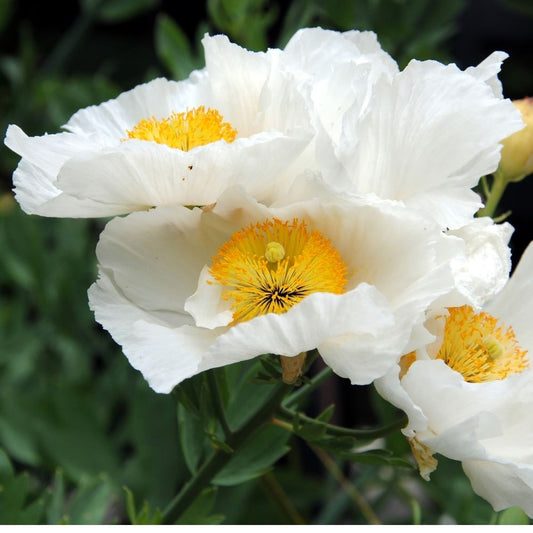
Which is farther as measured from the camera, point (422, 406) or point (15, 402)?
point (15, 402)

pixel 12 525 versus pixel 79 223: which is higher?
pixel 12 525

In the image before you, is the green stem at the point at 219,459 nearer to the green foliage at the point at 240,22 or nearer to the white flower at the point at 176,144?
the white flower at the point at 176,144

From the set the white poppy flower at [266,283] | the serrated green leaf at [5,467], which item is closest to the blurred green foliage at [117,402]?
the serrated green leaf at [5,467]

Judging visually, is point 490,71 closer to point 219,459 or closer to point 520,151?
point 520,151

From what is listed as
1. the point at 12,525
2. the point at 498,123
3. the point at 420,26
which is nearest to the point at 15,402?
the point at 12,525

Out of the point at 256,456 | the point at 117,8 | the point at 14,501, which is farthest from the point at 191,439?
the point at 117,8

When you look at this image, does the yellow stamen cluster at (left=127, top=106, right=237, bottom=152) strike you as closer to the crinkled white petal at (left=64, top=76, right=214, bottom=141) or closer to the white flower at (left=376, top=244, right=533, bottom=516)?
the crinkled white petal at (left=64, top=76, right=214, bottom=141)

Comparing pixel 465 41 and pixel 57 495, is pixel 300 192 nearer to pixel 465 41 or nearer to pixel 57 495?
pixel 57 495
